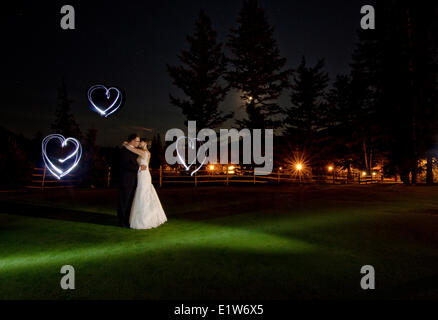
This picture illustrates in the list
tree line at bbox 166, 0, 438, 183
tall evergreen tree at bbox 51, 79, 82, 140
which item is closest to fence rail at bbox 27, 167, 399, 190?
tree line at bbox 166, 0, 438, 183

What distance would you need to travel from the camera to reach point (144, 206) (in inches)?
265

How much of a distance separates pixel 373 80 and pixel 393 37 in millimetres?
4102

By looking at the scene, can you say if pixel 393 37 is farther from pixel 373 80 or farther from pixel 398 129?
pixel 398 129

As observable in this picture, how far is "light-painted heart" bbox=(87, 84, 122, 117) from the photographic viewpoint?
35.5 ft

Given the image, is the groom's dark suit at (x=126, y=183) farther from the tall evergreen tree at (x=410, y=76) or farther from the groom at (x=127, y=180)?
the tall evergreen tree at (x=410, y=76)

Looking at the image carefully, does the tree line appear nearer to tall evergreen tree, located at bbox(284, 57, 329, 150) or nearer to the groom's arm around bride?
tall evergreen tree, located at bbox(284, 57, 329, 150)

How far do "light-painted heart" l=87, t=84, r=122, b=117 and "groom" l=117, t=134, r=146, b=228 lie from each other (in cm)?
476

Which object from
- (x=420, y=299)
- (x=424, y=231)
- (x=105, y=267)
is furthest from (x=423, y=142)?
(x=105, y=267)

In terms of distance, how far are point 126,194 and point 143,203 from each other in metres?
0.47

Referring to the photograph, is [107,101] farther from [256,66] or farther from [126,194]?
[256,66]

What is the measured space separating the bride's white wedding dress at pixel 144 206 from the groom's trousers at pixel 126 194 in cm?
12

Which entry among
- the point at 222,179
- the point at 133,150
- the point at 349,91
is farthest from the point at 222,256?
the point at 349,91

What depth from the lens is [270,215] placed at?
8.59 metres
